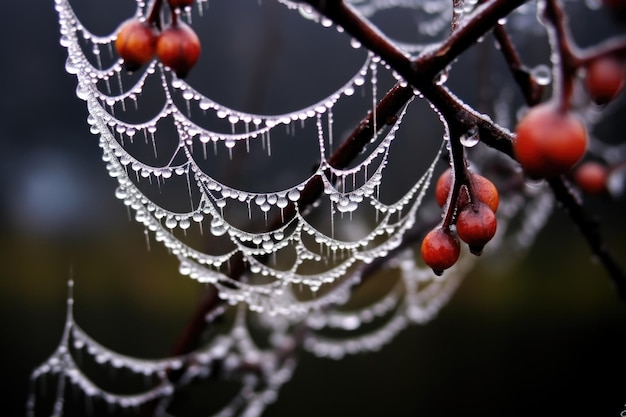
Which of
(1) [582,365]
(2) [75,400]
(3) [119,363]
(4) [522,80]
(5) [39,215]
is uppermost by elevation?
(5) [39,215]

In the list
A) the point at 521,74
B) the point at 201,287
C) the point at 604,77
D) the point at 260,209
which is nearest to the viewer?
the point at 604,77

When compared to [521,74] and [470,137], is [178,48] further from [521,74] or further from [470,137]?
[521,74]

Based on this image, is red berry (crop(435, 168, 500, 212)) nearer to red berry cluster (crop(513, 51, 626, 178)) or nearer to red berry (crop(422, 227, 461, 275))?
red berry (crop(422, 227, 461, 275))

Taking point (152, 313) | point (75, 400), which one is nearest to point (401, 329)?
point (152, 313)

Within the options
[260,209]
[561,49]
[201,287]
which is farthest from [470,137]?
[201,287]

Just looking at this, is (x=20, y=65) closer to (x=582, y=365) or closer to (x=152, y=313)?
(x=152, y=313)

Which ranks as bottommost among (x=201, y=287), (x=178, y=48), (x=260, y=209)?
(x=201, y=287)
